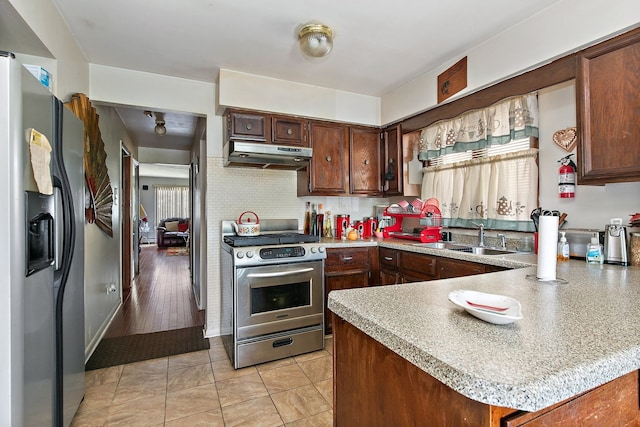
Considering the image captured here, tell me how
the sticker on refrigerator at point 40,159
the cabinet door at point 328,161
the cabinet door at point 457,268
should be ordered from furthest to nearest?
the cabinet door at point 328,161 < the cabinet door at point 457,268 < the sticker on refrigerator at point 40,159

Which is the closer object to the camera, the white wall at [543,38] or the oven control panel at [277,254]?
the white wall at [543,38]

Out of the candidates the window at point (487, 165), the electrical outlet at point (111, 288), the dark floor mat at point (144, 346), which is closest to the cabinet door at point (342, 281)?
the window at point (487, 165)

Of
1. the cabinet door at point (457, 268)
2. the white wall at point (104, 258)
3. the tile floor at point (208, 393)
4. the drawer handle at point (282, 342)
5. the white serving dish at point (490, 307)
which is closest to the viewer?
the white serving dish at point (490, 307)

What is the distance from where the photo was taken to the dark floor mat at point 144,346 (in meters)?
2.55

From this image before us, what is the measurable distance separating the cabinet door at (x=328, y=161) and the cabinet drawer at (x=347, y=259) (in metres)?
0.67

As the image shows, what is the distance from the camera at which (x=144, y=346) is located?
281cm

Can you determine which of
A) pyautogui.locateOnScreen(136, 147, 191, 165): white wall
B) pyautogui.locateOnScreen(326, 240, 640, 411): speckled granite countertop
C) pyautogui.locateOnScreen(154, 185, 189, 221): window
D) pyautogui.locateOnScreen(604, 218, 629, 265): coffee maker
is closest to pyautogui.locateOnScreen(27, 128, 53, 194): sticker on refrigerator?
pyautogui.locateOnScreen(326, 240, 640, 411): speckled granite countertop

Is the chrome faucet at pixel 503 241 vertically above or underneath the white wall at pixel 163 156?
underneath

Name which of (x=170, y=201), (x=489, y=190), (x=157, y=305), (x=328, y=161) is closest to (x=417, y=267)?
(x=489, y=190)

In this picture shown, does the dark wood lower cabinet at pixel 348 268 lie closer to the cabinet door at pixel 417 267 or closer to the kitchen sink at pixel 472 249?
the cabinet door at pixel 417 267

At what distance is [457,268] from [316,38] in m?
1.81

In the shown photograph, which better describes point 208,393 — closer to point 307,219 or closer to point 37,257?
point 37,257

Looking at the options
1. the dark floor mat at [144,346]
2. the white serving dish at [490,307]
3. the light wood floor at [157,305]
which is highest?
the white serving dish at [490,307]

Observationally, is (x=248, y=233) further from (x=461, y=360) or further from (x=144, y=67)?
(x=461, y=360)
